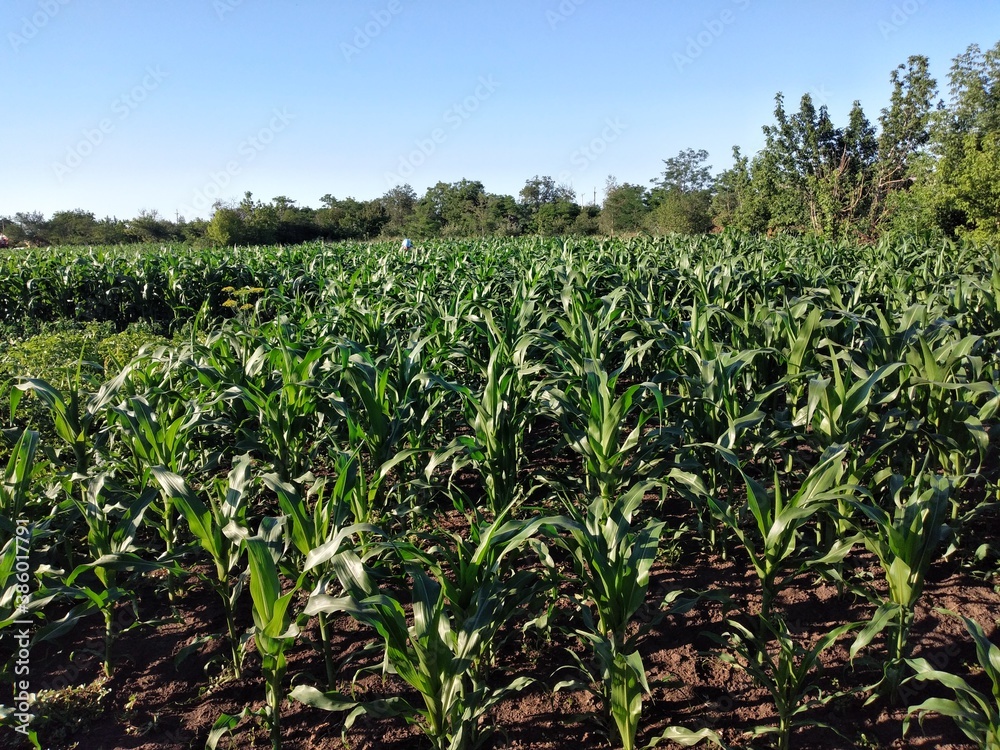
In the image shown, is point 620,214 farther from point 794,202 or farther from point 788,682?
point 788,682

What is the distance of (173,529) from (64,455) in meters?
2.01

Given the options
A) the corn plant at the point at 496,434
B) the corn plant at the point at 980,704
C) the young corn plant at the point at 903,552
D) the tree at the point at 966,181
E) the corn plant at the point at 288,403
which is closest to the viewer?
the corn plant at the point at 980,704

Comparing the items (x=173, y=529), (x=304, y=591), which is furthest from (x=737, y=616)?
(x=173, y=529)

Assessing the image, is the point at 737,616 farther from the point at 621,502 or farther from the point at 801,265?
the point at 801,265

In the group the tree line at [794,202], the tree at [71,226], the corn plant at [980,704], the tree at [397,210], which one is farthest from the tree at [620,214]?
the corn plant at [980,704]

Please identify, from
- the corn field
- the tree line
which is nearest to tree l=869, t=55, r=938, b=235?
the tree line

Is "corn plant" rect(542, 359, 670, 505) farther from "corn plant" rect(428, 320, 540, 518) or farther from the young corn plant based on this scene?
the young corn plant

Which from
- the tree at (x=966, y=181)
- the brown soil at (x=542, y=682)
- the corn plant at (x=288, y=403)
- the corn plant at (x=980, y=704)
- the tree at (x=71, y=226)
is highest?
the tree at (x=71, y=226)

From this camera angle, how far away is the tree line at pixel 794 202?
15773 mm

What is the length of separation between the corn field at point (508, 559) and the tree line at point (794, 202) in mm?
14476

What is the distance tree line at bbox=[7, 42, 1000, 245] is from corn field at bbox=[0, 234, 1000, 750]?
14476mm

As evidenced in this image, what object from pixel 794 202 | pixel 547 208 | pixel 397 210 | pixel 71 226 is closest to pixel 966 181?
pixel 794 202

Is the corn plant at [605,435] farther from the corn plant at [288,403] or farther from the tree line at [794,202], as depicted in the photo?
the tree line at [794,202]

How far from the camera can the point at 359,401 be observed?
11.0ft
